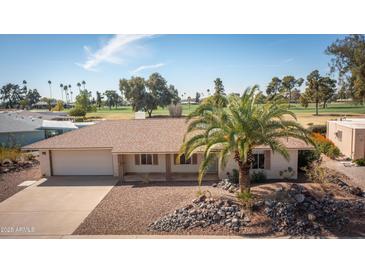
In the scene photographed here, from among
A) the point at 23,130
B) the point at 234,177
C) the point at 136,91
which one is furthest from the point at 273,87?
the point at 23,130

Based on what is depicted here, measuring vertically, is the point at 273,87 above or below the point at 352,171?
above

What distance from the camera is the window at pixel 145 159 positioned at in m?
17.2

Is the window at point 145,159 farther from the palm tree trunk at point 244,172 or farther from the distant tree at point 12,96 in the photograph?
the distant tree at point 12,96

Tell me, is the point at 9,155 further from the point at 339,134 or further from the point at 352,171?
the point at 339,134

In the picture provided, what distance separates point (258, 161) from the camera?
1570 centimetres

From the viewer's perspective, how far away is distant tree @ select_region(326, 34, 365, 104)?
93.7 ft

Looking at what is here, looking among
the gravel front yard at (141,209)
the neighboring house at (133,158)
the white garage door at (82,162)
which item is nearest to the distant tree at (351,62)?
the neighboring house at (133,158)

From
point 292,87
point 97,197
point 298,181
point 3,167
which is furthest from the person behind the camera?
point 292,87

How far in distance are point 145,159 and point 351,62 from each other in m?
27.8

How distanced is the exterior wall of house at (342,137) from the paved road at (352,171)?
1678mm
